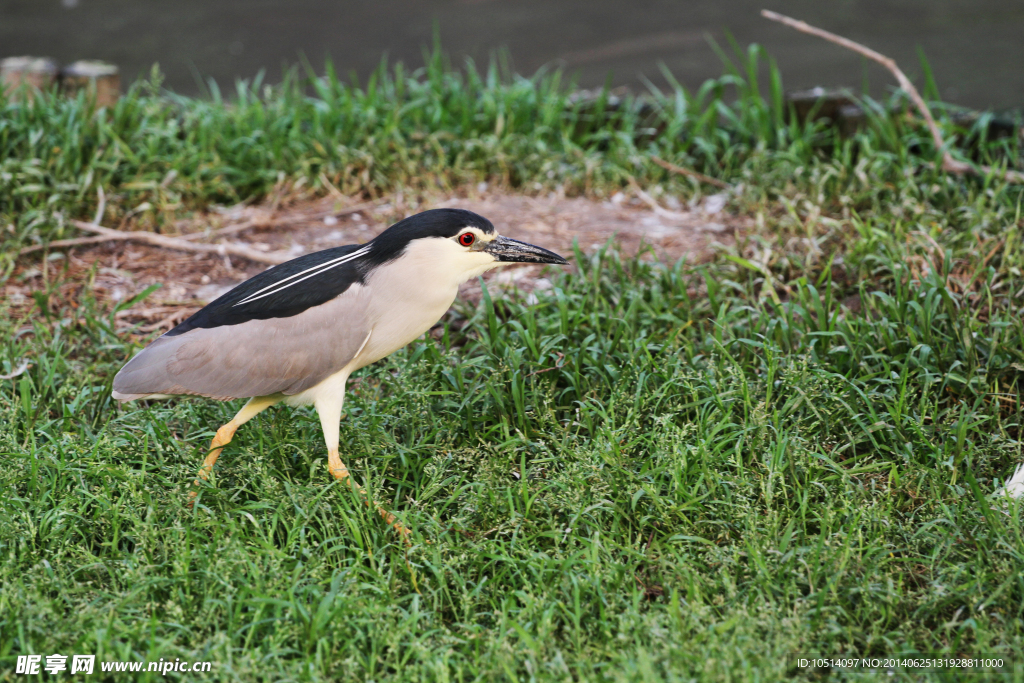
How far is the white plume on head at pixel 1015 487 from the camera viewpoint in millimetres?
2957

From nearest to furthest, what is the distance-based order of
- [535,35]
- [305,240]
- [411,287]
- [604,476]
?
[411,287]
[604,476]
[305,240]
[535,35]

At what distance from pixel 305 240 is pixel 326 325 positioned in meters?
2.05

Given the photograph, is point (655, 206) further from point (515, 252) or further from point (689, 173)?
point (515, 252)

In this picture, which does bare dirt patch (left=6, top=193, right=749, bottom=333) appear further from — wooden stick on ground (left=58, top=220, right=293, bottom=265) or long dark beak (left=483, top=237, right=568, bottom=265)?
long dark beak (left=483, top=237, right=568, bottom=265)

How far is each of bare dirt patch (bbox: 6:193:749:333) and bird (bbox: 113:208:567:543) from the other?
128 cm

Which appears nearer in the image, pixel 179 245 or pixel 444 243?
pixel 444 243

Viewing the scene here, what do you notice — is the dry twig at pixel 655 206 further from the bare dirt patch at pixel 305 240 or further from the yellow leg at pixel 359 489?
the yellow leg at pixel 359 489

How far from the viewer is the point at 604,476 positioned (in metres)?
3.07

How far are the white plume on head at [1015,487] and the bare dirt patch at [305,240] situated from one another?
5.98 feet

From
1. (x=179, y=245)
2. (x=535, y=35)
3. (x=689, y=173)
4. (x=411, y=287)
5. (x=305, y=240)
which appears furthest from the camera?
(x=535, y=35)

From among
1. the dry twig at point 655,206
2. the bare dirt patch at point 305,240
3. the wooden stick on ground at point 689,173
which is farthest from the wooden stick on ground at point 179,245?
the wooden stick on ground at point 689,173

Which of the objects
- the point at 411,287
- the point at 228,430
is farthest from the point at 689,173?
the point at 228,430

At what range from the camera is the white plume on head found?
296 centimetres

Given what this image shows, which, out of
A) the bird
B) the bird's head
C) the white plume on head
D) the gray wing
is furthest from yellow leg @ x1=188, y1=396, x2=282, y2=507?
the white plume on head
